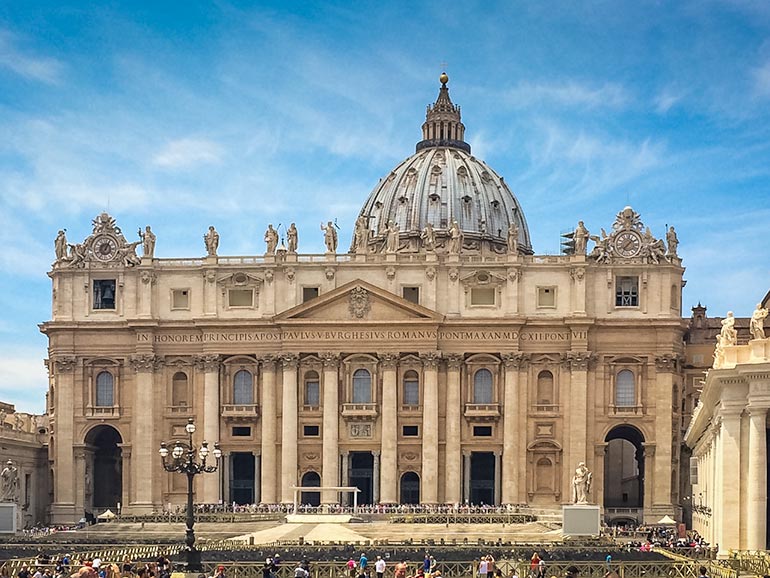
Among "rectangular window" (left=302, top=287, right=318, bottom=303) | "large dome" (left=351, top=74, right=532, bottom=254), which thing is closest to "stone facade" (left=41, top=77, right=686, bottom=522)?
"rectangular window" (left=302, top=287, right=318, bottom=303)

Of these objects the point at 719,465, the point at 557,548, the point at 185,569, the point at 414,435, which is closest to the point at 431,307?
the point at 414,435

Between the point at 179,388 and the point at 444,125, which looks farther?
the point at 444,125

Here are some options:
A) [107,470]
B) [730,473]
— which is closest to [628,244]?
[107,470]

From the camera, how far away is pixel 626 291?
312ft

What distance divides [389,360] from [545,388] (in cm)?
1231

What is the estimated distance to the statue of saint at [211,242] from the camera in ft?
316

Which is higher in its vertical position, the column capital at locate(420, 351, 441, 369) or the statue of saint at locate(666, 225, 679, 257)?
the statue of saint at locate(666, 225, 679, 257)

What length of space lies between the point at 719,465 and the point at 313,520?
34.9 m

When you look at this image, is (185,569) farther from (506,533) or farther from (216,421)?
(216,421)

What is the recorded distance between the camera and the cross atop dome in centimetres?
15100

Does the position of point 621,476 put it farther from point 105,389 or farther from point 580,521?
point 580,521

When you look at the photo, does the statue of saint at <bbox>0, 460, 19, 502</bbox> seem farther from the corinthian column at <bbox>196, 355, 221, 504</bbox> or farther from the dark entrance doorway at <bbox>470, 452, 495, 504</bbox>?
the dark entrance doorway at <bbox>470, 452, 495, 504</bbox>

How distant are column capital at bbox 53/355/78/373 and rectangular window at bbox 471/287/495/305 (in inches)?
1247

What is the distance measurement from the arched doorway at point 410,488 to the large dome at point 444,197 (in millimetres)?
43784
